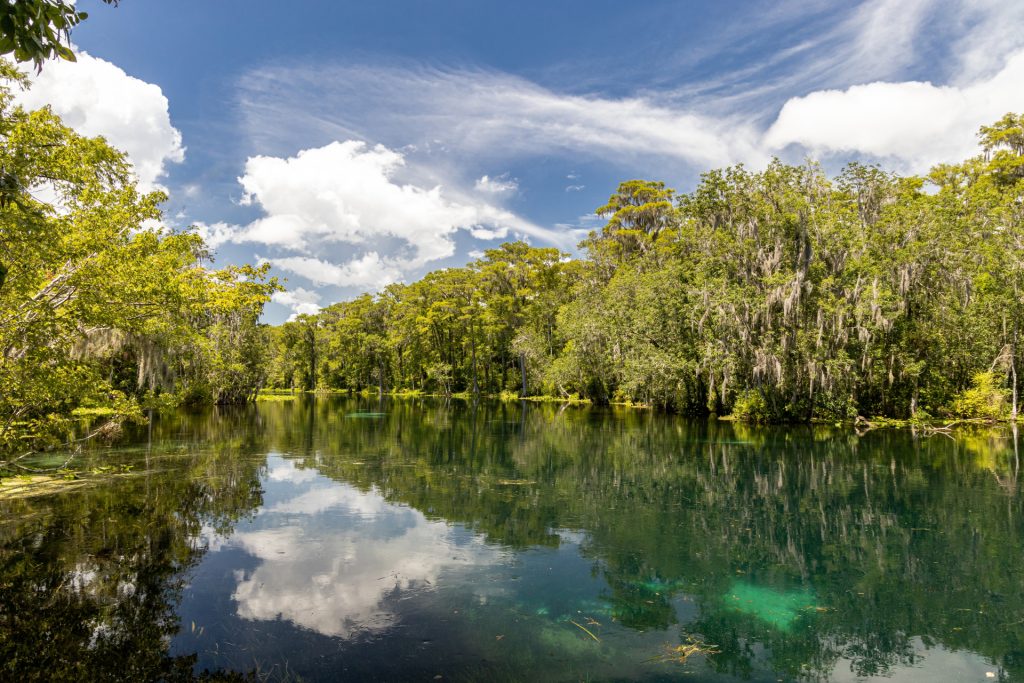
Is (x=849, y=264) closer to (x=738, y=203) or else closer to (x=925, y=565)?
(x=738, y=203)

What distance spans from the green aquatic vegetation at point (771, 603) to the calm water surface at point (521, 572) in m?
0.03

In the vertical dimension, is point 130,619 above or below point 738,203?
below

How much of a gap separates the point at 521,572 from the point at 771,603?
3339 mm

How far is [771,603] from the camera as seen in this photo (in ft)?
23.0

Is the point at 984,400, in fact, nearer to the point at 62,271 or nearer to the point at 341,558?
the point at 341,558

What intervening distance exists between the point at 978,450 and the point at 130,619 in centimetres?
2309

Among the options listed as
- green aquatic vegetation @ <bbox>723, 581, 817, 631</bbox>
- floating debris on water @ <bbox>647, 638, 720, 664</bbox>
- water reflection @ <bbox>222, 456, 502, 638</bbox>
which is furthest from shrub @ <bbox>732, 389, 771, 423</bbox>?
floating debris on water @ <bbox>647, 638, 720, 664</bbox>

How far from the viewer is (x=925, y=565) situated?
8.24 m

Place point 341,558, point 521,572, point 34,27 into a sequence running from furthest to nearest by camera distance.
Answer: point 341,558 < point 521,572 < point 34,27

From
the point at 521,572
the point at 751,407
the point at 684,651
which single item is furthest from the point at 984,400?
the point at 684,651

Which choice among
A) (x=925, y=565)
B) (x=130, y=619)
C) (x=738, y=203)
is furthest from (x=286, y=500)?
(x=738, y=203)

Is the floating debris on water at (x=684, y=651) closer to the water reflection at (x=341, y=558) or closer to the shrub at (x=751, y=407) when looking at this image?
the water reflection at (x=341, y=558)

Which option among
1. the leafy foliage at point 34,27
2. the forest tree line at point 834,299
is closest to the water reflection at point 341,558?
the leafy foliage at point 34,27

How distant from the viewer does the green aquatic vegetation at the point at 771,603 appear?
6.57 metres
